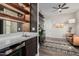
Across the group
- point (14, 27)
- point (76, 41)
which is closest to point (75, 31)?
point (76, 41)

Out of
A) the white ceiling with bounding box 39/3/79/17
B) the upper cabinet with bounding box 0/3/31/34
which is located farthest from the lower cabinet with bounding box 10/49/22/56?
the white ceiling with bounding box 39/3/79/17

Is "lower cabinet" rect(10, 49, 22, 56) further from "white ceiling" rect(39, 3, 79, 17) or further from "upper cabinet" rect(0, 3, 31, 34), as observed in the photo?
"white ceiling" rect(39, 3, 79, 17)

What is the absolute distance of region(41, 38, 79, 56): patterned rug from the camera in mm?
2316

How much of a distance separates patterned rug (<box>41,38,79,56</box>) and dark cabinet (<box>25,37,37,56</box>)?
6.2 inches

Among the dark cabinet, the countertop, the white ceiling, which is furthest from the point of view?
the dark cabinet

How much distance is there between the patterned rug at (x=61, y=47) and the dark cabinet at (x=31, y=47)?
16 centimetres

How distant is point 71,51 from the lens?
2312 mm

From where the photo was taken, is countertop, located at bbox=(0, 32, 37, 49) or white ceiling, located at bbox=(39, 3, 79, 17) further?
white ceiling, located at bbox=(39, 3, 79, 17)

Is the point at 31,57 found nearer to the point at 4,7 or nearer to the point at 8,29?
the point at 8,29

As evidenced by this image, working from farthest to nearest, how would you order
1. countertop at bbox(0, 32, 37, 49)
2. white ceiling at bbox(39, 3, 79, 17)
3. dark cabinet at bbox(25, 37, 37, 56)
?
dark cabinet at bbox(25, 37, 37, 56) < white ceiling at bbox(39, 3, 79, 17) < countertop at bbox(0, 32, 37, 49)

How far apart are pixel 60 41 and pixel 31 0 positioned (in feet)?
3.12

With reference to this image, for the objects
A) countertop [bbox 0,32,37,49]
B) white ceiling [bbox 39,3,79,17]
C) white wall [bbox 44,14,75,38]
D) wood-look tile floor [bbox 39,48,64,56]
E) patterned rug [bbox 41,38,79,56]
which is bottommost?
wood-look tile floor [bbox 39,48,64,56]

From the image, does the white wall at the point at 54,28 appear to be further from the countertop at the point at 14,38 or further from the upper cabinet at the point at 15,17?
the upper cabinet at the point at 15,17

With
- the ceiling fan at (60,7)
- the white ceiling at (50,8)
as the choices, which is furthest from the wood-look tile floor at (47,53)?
the ceiling fan at (60,7)
